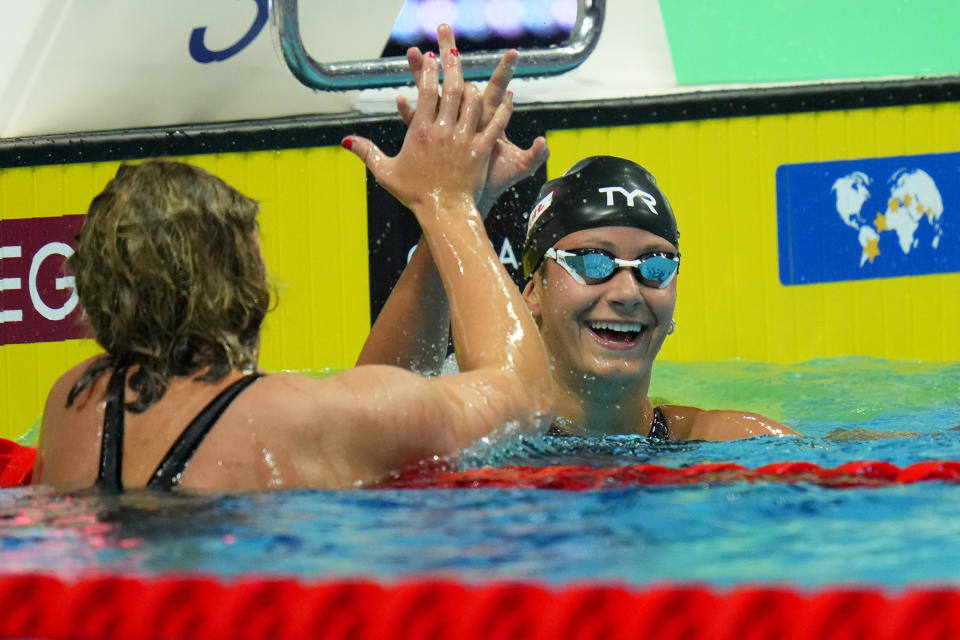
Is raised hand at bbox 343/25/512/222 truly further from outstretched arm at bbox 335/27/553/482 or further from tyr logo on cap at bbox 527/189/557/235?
tyr logo on cap at bbox 527/189/557/235

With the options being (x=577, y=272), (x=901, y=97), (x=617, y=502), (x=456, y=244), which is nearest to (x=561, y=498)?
(x=617, y=502)

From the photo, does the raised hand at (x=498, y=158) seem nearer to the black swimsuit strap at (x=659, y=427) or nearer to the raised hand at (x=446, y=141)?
the raised hand at (x=446, y=141)

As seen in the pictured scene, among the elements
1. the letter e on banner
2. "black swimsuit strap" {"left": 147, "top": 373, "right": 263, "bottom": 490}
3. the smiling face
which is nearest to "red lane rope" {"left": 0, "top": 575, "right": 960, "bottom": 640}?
"black swimsuit strap" {"left": 147, "top": 373, "right": 263, "bottom": 490}

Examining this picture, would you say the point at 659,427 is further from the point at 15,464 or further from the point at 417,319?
the point at 15,464

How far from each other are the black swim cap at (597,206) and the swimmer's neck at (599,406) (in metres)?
0.34

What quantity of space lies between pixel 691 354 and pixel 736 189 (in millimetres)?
584

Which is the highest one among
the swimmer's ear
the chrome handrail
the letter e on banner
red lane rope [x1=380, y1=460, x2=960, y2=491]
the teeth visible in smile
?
the chrome handrail

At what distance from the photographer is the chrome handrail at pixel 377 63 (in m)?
2.64

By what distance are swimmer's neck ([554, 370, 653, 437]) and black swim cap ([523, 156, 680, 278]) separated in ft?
1.13

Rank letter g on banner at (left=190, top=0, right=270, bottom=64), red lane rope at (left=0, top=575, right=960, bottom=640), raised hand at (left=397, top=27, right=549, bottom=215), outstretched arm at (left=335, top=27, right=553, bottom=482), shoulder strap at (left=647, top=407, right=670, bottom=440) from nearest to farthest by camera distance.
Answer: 1. red lane rope at (left=0, top=575, right=960, bottom=640)
2. outstretched arm at (left=335, top=27, right=553, bottom=482)
3. raised hand at (left=397, top=27, right=549, bottom=215)
4. shoulder strap at (left=647, top=407, right=670, bottom=440)
5. letter g on banner at (left=190, top=0, right=270, bottom=64)

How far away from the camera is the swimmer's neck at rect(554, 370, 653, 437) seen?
2836mm

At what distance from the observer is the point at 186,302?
1809 mm

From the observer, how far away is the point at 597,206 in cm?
286

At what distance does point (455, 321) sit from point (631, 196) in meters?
0.91
